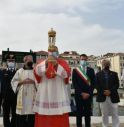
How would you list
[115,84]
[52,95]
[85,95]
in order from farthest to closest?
[115,84] → [85,95] → [52,95]

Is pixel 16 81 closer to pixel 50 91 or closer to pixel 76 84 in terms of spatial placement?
pixel 50 91

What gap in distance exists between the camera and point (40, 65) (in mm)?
9086

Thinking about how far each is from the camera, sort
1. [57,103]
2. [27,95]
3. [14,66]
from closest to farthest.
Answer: [57,103], [27,95], [14,66]

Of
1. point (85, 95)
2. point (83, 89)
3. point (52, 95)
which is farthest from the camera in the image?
point (83, 89)

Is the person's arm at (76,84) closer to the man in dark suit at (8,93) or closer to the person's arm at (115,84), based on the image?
the person's arm at (115,84)

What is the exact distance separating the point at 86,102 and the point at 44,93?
2139mm

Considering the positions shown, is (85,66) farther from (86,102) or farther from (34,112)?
(34,112)

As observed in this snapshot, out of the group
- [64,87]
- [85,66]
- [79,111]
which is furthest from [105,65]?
[64,87]

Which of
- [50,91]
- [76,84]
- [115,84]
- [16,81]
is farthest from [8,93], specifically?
[115,84]

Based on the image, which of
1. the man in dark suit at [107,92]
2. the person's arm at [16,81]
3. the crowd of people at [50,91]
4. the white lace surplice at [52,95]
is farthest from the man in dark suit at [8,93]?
the man in dark suit at [107,92]

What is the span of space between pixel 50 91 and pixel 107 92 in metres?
2.35

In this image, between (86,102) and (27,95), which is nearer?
(27,95)

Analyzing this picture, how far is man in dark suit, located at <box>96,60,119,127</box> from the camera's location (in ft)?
36.0

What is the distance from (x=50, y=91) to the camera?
8.97 m
